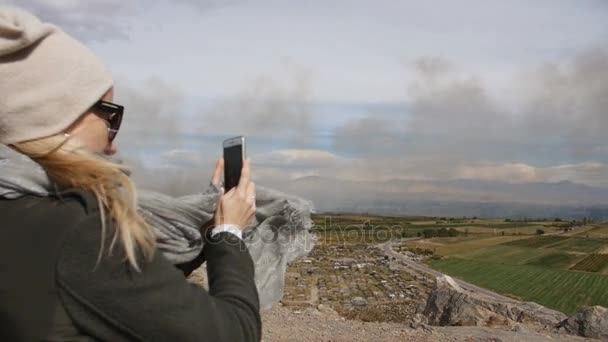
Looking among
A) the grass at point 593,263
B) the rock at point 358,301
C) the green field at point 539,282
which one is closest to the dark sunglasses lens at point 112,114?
the rock at point 358,301

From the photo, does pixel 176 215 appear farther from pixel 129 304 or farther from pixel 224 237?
pixel 129 304

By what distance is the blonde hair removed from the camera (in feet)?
5.05

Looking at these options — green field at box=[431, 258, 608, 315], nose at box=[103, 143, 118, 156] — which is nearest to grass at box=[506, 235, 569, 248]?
green field at box=[431, 258, 608, 315]

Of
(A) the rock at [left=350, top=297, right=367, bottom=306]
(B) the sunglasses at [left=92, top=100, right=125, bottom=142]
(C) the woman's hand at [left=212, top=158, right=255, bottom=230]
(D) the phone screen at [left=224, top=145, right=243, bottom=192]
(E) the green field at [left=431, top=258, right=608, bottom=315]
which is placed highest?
(B) the sunglasses at [left=92, top=100, right=125, bottom=142]

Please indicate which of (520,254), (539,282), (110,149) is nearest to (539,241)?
(520,254)

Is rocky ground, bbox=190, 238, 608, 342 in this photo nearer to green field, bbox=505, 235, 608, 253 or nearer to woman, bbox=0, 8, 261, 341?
woman, bbox=0, 8, 261, 341

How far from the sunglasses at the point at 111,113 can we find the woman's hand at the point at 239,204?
40cm

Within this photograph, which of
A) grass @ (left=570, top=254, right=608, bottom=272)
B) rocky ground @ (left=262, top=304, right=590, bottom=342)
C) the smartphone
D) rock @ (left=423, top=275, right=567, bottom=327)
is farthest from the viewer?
grass @ (left=570, top=254, right=608, bottom=272)

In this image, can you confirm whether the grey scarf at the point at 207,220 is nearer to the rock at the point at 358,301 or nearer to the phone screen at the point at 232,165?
the phone screen at the point at 232,165

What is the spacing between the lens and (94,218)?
1.52 metres

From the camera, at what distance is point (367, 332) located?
41.1 feet

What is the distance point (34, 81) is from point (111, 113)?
237 millimetres

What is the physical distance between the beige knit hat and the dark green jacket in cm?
21

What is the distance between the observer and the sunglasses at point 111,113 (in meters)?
1.79
